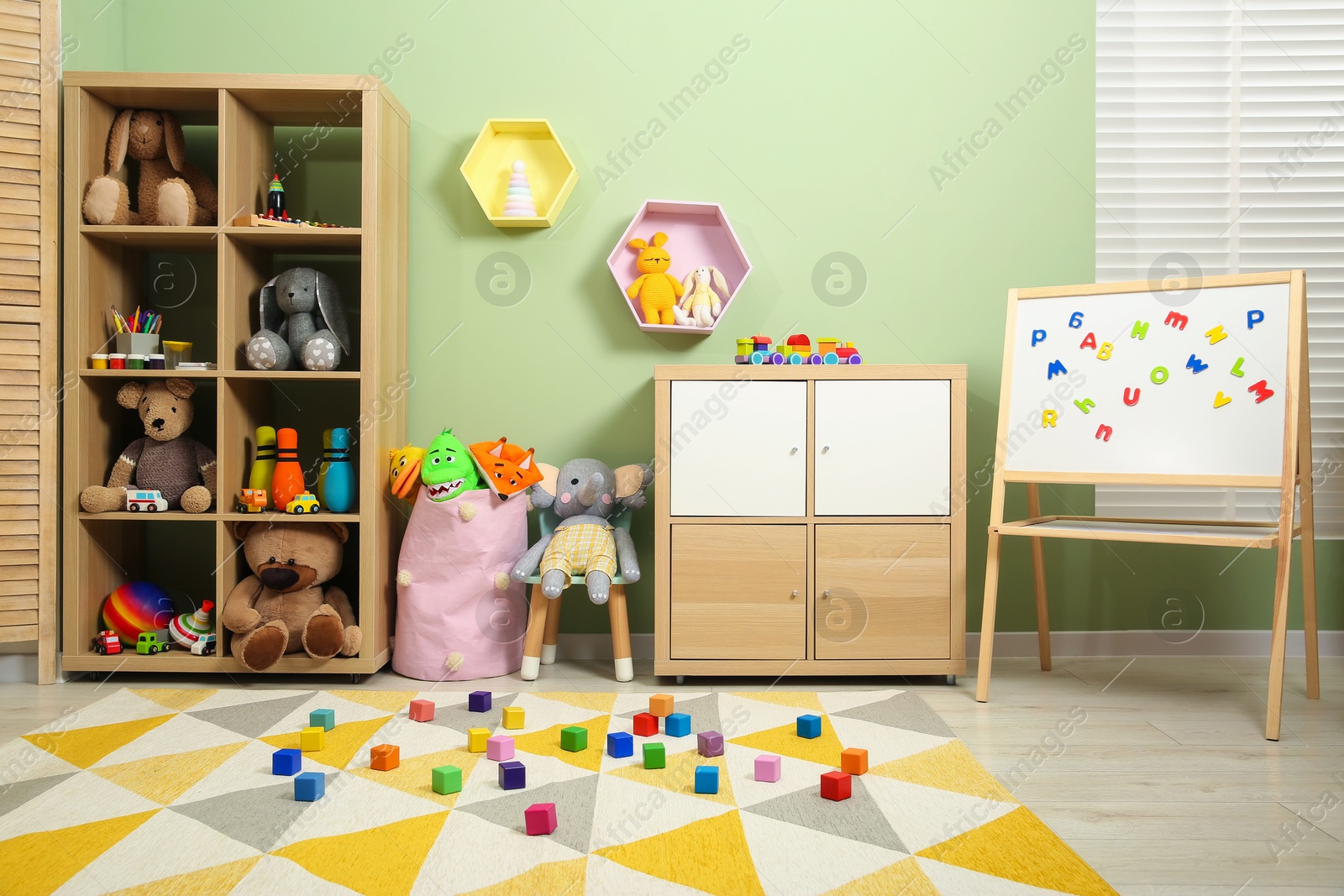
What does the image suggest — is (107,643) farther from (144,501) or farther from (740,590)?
(740,590)

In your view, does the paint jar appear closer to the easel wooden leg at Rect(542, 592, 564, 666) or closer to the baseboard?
the easel wooden leg at Rect(542, 592, 564, 666)

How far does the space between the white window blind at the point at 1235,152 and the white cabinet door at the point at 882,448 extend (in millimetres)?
760

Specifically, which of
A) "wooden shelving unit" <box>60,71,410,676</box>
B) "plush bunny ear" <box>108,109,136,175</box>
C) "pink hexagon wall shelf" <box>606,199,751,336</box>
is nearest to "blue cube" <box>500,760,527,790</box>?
"wooden shelving unit" <box>60,71,410,676</box>

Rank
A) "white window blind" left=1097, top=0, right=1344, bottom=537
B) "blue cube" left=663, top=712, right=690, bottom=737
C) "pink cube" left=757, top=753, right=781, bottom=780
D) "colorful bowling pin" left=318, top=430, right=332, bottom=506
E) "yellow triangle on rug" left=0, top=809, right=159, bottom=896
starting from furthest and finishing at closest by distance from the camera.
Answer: "white window blind" left=1097, top=0, right=1344, bottom=537
"colorful bowling pin" left=318, top=430, right=332, bottom=506
"blue cube" left=663, top=712, right=690, bottom=737
"pink cube" left=757, top=753, right=781, bottom=780
"yellow triangle on rug" left=0, top=809, right=159, bottom=896

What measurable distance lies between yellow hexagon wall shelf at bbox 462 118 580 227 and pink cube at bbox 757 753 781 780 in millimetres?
1692

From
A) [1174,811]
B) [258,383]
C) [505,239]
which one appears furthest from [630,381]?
[1174,811]

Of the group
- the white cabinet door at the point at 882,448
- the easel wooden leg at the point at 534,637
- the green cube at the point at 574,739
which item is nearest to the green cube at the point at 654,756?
the green cube at the point at 574,739

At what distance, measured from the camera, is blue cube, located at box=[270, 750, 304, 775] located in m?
1.60

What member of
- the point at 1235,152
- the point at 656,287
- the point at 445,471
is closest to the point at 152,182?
the point at 445,471

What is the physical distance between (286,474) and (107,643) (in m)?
0.65

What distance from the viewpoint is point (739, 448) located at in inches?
91.0

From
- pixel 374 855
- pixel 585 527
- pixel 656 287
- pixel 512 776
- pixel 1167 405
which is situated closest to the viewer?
pixel 374 855

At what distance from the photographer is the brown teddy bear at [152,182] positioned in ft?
7.57

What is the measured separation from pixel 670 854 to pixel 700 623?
996mm
